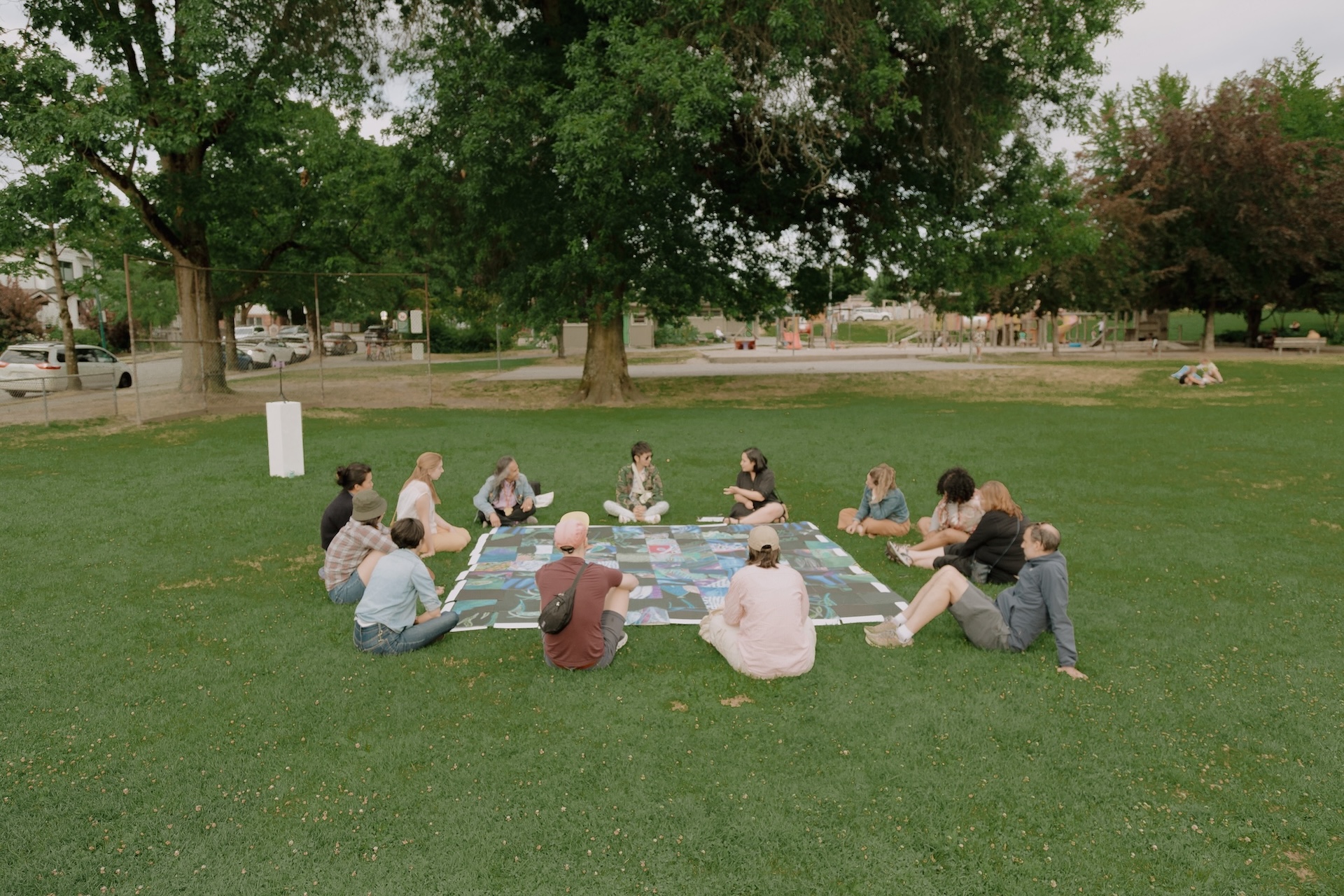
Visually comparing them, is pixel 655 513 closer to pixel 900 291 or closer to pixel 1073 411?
pixel 1073 411

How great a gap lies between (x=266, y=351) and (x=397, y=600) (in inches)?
1592

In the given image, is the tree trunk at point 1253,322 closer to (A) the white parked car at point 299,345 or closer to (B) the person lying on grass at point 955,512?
(B) the person lying on grass at point 955,512

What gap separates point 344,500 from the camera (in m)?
8.05

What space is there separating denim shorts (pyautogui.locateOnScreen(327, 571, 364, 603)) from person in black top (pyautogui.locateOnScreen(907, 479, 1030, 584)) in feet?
16.4

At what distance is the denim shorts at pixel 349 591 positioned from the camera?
24.3ft

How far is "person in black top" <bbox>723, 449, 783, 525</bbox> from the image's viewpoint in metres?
10.0

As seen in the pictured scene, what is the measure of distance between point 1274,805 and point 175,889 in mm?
5231

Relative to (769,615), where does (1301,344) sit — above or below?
above

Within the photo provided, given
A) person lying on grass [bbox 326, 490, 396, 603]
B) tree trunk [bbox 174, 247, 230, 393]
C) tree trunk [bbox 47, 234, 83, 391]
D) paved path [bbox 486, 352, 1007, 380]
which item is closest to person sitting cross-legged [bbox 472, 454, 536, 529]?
person lying on grass [bbox 326, 490, 396, 603]

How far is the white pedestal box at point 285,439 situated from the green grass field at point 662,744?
3.36 meters

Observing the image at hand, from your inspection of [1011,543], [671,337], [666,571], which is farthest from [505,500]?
[671,337]

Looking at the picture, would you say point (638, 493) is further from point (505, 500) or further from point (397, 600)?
point (397, 600)

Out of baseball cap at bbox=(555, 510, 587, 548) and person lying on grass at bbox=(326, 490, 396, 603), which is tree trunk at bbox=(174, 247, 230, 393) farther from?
baseball cap at bbox=(555, 510, 587, 548)

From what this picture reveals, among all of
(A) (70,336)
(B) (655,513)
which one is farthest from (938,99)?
(A) (70,336)
